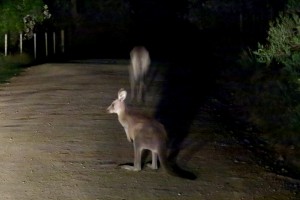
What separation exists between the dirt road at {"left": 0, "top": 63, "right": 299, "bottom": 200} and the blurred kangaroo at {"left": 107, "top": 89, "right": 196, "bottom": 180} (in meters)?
0.15

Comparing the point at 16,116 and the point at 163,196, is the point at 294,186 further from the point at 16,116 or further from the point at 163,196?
the point at 16,116

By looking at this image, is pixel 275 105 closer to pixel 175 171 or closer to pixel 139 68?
pixel 139 68

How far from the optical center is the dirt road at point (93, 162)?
34.8ft

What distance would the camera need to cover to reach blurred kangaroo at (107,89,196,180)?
1089 centimetres

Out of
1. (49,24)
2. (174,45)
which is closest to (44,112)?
(49,24)

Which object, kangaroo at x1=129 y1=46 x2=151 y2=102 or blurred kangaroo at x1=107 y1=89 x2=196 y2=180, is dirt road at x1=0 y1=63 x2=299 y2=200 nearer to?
blurred kangaroo at x1=107 y1=89 x2=196 y2=180

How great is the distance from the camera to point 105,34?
154 feet

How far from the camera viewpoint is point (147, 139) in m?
10.9

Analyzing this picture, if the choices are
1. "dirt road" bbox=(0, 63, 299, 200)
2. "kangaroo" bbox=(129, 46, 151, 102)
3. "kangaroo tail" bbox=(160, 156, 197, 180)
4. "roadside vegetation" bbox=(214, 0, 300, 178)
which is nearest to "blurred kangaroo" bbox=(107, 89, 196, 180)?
"kangaroo tail" bbox=(160, 156, 197, 180)

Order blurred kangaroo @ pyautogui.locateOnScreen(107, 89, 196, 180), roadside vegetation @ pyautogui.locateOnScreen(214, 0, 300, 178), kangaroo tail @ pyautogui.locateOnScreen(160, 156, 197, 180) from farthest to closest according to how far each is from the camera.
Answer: roadside vegetation @ pyautogui.locateOnScreen(214, 0, 300, 178) < kangaroo tail @ pyautogui.locateOnScreen(160, 156, 197, 180) < blurred kangaroo @ pyautogui.locateOnScreen(107, 89, 196, 180)

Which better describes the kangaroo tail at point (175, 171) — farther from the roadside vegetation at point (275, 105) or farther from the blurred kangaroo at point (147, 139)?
the roadside vegetation at point (275, 105)

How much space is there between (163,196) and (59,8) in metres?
37.6

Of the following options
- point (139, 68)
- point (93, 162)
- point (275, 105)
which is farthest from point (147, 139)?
point (275, 105)

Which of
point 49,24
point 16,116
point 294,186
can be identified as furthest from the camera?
point 49,24
